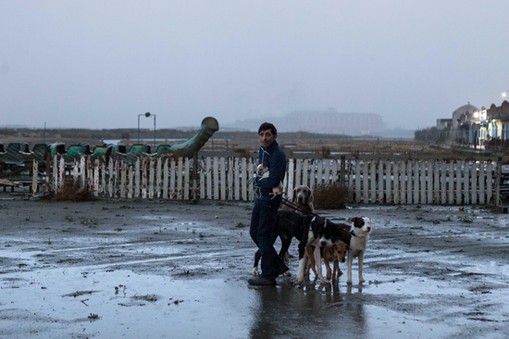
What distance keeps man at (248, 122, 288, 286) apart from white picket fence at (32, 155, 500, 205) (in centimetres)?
1167

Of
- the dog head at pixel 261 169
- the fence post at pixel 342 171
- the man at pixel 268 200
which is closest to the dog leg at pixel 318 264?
the man at pixel 268 200

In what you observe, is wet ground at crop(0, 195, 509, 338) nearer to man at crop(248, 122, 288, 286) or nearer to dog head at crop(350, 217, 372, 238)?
man at crop(248, 122, 288, 286)

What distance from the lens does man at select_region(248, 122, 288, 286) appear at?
10.9 m

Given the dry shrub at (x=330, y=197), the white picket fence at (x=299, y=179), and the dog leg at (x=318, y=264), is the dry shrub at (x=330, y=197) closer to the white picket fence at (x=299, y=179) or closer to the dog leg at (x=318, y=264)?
the white picket fence at (x=299, y=179)

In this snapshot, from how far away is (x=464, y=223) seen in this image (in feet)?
62.0

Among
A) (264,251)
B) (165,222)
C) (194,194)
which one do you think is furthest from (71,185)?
(264,251)

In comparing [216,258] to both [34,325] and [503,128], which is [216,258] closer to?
[34,325]

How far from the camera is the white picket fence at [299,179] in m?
23.8

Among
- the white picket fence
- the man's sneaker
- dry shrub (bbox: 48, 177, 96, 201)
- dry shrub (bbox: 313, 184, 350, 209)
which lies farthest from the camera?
dry shrub (bbox: 48, 177, 96, 201)

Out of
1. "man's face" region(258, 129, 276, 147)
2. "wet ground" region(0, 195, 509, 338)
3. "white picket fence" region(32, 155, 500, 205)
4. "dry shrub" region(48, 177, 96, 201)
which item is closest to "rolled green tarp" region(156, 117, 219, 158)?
"white picket fence" region(32, 155, 500, 205)

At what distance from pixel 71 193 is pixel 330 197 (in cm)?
710

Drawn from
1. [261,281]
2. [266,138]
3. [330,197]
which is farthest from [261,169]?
[330,197]

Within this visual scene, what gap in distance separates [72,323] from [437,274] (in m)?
5.19

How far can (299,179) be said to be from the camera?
925 inches
